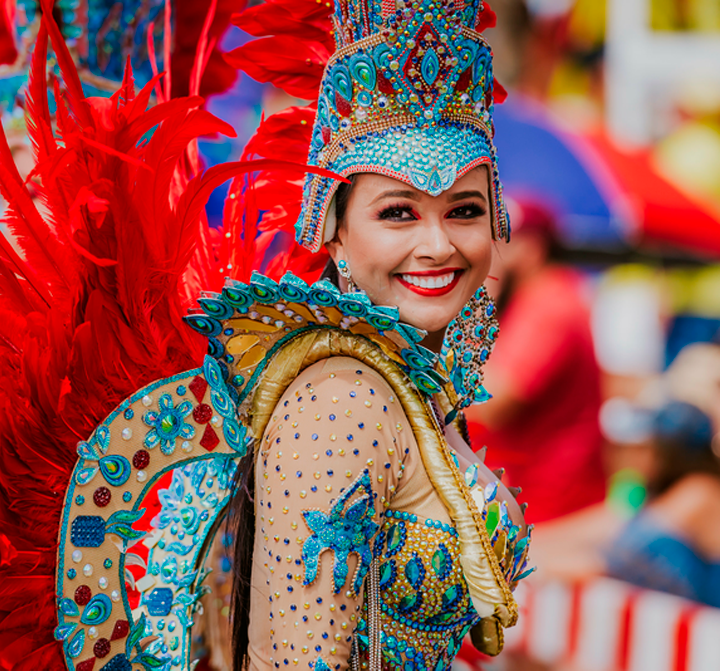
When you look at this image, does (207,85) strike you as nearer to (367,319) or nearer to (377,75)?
(377,75)

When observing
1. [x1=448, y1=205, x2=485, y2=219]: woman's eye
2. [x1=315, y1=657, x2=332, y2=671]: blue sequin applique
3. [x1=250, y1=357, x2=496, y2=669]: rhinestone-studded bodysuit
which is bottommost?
[x1=315, y1=657, x2=332, y2=671]: blue sequin applique

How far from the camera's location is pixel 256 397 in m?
1.60

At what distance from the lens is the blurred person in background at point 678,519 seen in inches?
195

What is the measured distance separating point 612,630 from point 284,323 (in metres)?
3.81

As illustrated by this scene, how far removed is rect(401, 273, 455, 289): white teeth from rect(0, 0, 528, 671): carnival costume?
120mm

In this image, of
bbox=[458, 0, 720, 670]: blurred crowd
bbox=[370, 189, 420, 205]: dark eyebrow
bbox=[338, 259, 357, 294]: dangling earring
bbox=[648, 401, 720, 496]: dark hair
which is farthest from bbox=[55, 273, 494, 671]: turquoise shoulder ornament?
bbox=[648, 401, 720, 496]: dark hair

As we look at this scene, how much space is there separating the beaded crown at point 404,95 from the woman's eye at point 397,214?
7 centimetres

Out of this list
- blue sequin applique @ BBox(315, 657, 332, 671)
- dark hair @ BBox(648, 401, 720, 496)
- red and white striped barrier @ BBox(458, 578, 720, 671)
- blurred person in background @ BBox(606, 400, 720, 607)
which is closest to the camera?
blue sequin applique @ BBox(315, 657, 332, 671)

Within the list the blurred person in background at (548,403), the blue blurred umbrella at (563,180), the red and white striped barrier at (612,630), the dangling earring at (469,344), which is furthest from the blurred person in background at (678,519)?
the dangling earring at (469,344)

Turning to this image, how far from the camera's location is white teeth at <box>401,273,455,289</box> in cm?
158

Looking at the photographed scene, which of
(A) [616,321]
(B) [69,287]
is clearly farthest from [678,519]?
(B) [69,287]

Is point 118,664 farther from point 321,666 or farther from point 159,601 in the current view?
point 321,666

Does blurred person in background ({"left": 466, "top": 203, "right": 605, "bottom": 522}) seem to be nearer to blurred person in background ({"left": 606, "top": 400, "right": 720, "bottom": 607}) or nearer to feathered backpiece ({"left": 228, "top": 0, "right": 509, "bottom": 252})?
blurred person in background ({"left": 606, "top": 400, "right": 720, "bottom": 607})

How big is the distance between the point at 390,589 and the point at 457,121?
87 cm
